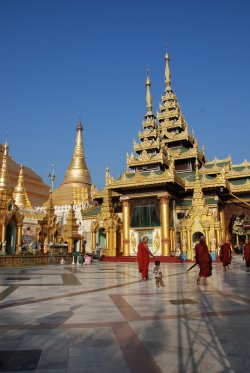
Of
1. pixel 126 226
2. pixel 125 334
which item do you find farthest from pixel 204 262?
pixel 126 226

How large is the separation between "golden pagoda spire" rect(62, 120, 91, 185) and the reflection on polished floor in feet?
160

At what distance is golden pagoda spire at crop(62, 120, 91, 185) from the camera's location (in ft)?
183

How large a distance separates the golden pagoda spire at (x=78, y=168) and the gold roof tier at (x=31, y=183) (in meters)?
4.97

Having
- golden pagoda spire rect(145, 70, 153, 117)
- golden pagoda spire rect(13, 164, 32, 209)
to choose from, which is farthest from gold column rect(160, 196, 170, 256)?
golden pagoda spire rect(13, 164, 32, 209)

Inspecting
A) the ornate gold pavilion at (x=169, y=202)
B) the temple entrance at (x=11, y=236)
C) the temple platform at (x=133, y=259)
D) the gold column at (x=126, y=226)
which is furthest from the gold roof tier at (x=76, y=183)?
the temple entrance at (x=11, y=236)

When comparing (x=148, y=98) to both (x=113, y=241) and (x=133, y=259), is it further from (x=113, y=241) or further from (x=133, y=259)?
(x=133, y=259)

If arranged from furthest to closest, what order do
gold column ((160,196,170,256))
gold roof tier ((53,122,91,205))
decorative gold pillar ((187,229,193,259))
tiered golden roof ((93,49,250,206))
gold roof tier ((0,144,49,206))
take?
1. gold roof tier ((0,144,49,206))
2. gold roof tier ((53,122,91,205))
3. tiered golden roof ((93,49,250,206))
4. gold column ((160,196,170,256))
5. decorative gold pillar ((187,229,193,259))

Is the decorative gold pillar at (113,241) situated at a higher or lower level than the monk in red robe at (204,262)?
higher

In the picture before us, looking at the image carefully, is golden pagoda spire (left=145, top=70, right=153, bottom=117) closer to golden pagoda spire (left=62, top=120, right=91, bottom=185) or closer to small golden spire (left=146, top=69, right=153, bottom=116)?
small golden spire (left=146, top=69, right=153, bottom=116)

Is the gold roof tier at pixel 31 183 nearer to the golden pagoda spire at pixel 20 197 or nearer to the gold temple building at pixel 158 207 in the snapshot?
the golden pagoda spire at pixel 20 197

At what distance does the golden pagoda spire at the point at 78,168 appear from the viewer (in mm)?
55688

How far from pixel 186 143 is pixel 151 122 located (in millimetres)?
6188

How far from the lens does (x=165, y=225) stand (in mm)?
28547

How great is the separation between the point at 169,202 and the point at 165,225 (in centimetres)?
233
